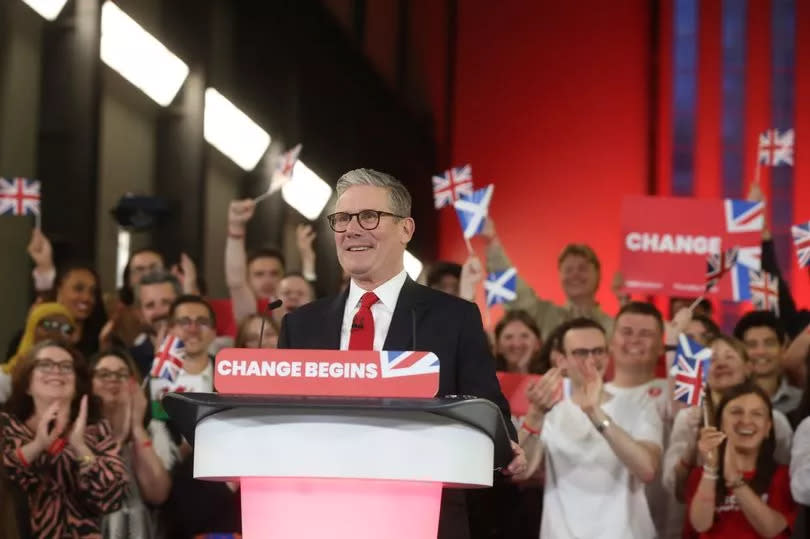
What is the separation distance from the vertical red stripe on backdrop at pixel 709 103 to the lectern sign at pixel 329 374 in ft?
22.9

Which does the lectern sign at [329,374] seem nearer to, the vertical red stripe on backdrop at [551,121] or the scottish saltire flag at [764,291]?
the scottish saltire flag at [764,291]

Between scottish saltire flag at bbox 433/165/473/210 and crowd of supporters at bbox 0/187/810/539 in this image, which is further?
scottish saltire flag at bbox 433/165/473/210

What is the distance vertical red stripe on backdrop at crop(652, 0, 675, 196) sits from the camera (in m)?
8.95

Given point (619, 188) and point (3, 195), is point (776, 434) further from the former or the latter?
point (619, 188)

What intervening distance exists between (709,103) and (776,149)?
2.63m

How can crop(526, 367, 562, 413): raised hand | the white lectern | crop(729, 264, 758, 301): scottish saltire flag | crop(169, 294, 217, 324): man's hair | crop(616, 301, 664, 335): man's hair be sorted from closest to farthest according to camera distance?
1. the white lectern
2. crop(526, 367, 562, 413): raised hand
3. crop(616, 301, 664, 335): man's hair
4. crop(169, 294, 217, 324): man's hair
5. crop(729, 264, 758, 301): scottish saltire flag

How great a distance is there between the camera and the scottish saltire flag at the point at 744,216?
5.80 m

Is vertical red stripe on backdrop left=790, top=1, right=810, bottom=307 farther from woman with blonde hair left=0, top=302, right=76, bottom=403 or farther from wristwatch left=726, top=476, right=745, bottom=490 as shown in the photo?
woman with blonde hair left=0, top=302, right=76, bottom=403

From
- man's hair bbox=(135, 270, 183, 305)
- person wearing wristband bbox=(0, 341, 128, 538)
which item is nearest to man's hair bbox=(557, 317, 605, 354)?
person wearing wristband bbox=(0, 341, 128, 538)

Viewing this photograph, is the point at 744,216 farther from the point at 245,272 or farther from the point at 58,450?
the point at 58,450

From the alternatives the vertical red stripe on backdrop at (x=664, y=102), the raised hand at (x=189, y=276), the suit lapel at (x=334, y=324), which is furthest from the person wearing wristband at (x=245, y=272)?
the vertical red stripe on backdrop at (x=664, y=102)

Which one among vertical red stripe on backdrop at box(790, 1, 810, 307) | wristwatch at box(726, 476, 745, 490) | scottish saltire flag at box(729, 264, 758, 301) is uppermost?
vertical red stripe on backdrop at box(790, 1, 810, 307)

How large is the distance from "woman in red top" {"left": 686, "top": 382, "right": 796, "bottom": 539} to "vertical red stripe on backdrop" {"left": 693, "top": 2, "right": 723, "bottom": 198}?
4.43 meters

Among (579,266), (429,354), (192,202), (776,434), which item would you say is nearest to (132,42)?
(192,202)
